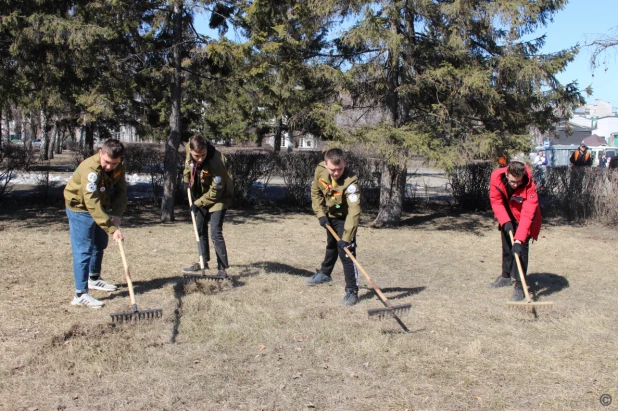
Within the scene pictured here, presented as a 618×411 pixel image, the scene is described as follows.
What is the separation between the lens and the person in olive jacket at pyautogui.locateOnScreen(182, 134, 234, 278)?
6.20 metres

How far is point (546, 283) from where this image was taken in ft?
23.8

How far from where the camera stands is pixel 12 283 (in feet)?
20.8

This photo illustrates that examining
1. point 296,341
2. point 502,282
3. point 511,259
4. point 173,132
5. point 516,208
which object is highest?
point 173,132

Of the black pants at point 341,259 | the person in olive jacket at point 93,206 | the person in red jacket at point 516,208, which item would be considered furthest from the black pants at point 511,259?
the person in olive jacket at point 93,206

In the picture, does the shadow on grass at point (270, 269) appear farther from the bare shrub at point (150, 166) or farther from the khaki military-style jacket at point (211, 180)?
the bare shrub at point (150, 166)

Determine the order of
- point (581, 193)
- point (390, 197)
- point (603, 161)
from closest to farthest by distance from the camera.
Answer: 1. point (390, 197)
2. point (581, 193)
3. point (603, 161)

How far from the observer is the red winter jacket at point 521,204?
5.99m

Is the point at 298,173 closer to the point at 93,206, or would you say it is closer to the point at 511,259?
the point at 511,259

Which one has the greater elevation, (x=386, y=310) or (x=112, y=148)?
(x=112, y=148)

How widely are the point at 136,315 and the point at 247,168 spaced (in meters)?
9.33

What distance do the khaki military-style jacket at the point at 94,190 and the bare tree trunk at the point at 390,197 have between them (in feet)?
24.0

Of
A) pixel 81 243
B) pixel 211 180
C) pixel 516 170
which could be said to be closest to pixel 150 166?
pixel 211 180

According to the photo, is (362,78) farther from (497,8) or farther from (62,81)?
(62,81)

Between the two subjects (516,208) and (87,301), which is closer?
(87,301)
